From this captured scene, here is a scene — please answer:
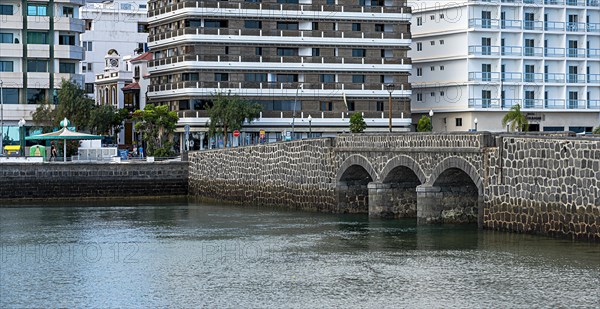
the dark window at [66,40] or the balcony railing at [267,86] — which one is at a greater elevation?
the dark window at [66,40]

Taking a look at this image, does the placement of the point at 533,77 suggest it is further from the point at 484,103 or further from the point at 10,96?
the point at 10,96

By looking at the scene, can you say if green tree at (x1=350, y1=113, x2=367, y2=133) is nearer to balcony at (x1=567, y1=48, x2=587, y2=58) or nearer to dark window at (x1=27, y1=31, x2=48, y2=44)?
balcony at (x1=567, y1=48, x2=587, y2=58)

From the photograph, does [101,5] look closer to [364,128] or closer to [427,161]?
[364,128]

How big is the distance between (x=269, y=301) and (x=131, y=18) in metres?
98.5

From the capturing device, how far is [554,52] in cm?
11238

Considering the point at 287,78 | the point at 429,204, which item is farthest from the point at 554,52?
the point at 429,204

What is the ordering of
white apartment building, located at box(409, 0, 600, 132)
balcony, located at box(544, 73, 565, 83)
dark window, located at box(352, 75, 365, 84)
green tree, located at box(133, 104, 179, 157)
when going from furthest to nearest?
balcony, located at box(544, 73, 565, 83) → white apartment building, located at box(409, 0, 600, 132) → dark window, located at box(352, 75, 365, 84) → green tree, located at box(133, 104, 179, 157)

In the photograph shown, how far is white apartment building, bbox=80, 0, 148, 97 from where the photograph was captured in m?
130

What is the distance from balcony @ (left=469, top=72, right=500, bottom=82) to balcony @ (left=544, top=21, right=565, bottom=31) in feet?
21.6

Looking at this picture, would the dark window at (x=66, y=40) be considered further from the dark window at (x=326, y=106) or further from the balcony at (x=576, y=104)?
the balcony at (x=576, y=104)

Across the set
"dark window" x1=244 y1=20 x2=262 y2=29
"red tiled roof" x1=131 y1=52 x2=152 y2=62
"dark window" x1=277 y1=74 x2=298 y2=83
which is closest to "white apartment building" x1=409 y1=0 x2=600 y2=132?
"dark window" x1=277 y1=74 x2=298 y2=83

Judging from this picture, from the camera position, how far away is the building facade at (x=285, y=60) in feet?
332

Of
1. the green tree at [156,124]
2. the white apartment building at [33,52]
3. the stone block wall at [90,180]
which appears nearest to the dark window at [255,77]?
the green tree at [156,124]

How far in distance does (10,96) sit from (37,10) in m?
7.37
